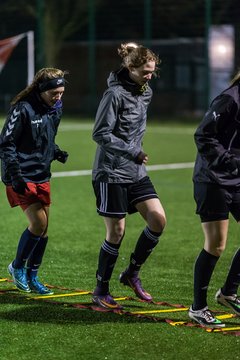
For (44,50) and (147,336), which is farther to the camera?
(44,50)

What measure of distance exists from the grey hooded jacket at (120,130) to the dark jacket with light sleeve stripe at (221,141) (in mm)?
687

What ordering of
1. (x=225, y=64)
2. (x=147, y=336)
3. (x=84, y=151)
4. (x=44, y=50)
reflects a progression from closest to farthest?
(x=147, y=336), (x=84, y=151), (x=225, y=64), (x=44, y=50)

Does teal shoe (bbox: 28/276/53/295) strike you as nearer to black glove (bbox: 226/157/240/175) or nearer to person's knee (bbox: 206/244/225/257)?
person's knee (bbox: 206/244/225/257)

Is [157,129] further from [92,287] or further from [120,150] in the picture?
[120,150]

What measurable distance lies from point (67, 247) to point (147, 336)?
430 centimetres

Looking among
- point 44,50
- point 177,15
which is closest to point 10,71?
point 44,50

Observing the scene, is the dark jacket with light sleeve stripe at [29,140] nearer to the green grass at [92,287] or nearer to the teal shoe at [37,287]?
the teal shoe at [37,287]

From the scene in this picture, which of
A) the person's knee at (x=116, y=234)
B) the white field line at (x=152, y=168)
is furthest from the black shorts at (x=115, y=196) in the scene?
the white field line at (x=152, y=168)

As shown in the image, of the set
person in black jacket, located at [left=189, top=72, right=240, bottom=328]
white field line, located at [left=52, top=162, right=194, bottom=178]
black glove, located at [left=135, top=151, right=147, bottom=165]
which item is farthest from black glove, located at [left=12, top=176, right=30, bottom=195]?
white field line, located at [left=52, top=162, right=194, bottom=178]

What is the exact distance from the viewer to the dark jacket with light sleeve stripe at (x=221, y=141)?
6.88 metres

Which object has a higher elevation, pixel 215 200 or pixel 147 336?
pixel 215 200

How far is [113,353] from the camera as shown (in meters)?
6.39

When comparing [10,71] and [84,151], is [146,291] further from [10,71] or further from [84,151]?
[10,71]

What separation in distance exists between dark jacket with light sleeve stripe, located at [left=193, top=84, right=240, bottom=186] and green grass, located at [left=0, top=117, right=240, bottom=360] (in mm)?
1102
